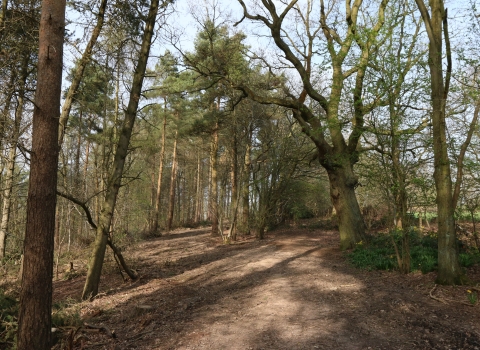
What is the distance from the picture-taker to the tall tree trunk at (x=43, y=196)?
4719 millimetres

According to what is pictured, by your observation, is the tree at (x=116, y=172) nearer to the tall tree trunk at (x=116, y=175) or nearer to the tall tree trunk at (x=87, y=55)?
the tall tree trunk at (x=116, y=175)

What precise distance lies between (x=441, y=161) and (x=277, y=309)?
447 centimetres

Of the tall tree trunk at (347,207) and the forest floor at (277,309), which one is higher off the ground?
the tall tree trunk at (347,207)

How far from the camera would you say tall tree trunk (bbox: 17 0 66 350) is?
15.5 feet

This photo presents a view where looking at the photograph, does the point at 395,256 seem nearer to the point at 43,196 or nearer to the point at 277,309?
the point at 277,309

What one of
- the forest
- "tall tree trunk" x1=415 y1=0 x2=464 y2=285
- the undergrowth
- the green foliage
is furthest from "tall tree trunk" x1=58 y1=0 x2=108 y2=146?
the undergrowth

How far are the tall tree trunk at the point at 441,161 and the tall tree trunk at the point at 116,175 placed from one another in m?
6.59

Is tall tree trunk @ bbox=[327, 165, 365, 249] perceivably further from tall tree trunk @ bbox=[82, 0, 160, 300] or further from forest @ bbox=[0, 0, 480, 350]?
tall tree trunk @ bbox=[82, 0, 160, 300]

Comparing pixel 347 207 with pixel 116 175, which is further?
pixel 347 207

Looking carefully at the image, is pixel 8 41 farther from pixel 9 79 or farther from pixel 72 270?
pixel 72 270

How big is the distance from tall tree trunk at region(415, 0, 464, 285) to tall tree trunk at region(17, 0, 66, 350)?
7.07m

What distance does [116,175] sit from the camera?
8.67m

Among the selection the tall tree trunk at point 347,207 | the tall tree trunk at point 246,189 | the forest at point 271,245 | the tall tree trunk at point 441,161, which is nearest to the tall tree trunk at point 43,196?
the forest at point 271,245

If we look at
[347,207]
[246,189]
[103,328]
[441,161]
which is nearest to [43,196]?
[103,328]
